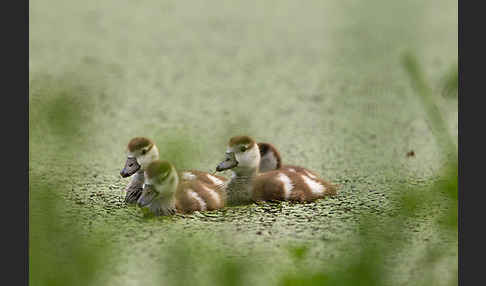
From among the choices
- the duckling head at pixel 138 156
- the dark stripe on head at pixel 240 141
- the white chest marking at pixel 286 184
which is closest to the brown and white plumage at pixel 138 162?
the duckling head at pixel 138 156

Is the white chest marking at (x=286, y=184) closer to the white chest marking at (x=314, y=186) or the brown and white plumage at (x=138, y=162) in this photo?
the white chest marking at (x=314, y=186)

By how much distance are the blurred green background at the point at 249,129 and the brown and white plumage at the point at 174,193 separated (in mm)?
59

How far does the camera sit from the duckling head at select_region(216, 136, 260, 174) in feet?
11.1

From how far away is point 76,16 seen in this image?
699 cm

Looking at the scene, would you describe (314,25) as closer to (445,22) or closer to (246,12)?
(246,12)

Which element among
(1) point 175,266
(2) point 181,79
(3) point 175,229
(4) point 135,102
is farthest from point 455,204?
(2) point 181,79

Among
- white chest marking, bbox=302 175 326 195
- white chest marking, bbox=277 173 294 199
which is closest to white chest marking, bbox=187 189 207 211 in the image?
white chest marking, bbox=277 173 294 199

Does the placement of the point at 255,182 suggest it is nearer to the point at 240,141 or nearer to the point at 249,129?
the point at 240,141

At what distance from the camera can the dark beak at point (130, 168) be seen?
131 inches

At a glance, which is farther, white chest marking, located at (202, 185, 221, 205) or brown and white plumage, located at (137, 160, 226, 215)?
white chest marking, located at (202, 185, 221, 205)

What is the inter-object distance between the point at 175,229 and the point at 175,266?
1.41 meters

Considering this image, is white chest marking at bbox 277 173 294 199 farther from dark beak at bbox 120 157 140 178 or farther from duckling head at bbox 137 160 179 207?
dark beak at bbox 120 157 140 178

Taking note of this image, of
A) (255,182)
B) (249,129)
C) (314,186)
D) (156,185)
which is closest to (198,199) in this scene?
(156,185)

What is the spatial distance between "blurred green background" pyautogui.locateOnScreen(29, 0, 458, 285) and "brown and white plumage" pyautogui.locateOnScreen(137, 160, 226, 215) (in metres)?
0.06
